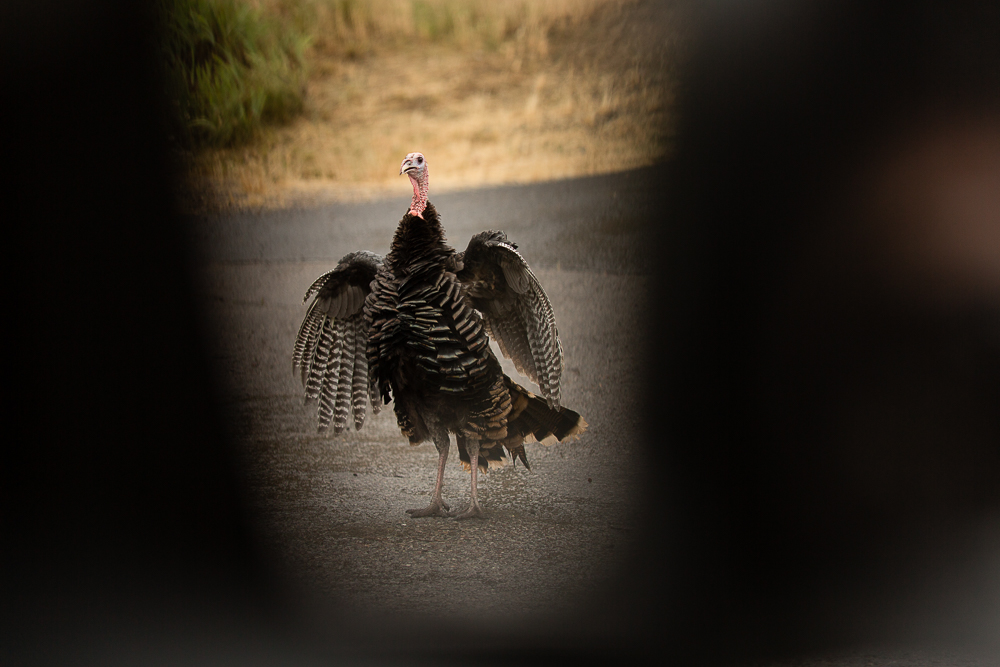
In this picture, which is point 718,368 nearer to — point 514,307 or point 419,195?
point 514,307

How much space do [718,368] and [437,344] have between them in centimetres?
84

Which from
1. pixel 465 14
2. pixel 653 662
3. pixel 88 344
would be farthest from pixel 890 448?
pixel 88 344

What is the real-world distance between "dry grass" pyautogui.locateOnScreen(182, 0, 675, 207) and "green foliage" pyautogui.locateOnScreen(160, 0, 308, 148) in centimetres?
9

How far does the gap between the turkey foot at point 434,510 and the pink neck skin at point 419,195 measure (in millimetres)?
764

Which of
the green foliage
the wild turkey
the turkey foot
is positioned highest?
the green foliage

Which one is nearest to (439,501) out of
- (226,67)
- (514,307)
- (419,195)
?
(514,307)

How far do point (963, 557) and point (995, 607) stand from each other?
14 cm

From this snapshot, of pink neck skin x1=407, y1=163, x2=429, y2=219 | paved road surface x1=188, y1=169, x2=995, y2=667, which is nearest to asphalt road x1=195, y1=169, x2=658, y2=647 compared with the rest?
paved road surface x1=188, y1=169, x2=995, y2=667

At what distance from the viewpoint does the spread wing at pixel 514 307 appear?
5.24ft

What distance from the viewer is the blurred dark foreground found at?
1710 mm

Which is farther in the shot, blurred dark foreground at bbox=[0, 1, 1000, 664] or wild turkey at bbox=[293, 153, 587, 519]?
blurred dark foreground at bbox=[0, 1, 1000, 664]

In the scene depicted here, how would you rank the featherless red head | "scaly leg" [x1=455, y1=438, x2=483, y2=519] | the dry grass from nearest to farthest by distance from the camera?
the featherless red head, "scaly leg" [x1=455, y1=438, x2=483, y2=519], the dry grass

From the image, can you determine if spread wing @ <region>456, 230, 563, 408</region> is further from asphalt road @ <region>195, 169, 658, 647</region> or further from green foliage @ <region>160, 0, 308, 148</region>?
green foliage @ <region>160, 0, 308, 148</region>

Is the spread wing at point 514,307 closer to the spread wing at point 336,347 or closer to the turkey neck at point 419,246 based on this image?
the turkey neck at point 419,246
